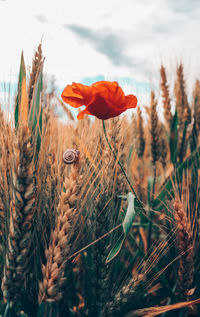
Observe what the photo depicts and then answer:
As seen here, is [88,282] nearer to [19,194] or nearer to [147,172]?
[19,194]

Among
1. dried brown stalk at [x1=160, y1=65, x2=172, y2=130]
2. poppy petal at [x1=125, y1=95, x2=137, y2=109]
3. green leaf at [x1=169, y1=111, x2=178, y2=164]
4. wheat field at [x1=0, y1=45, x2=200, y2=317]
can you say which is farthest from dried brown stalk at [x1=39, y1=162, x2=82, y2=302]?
dried brown stalk at [x1=160, y1=65, x2=172, y2=130]

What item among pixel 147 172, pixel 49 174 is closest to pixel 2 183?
pixel 49 174

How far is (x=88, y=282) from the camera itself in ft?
2.02

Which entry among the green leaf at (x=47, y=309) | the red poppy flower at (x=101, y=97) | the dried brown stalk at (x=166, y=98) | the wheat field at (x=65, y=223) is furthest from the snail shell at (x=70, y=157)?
the dried brown stalk at (x=166, y=98)

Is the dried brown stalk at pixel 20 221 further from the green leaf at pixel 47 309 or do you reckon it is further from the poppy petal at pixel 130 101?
the poppy petal at pixel 130 101

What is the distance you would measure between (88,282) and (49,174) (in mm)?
297

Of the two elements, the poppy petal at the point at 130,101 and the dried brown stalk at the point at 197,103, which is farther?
the dried brown stalk at the point at 197,103

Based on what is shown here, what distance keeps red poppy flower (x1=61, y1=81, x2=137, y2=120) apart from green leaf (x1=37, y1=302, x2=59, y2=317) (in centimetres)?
41

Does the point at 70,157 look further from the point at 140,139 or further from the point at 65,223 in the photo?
the point at 140,139

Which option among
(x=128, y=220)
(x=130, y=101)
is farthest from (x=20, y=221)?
(x=130, y=101)

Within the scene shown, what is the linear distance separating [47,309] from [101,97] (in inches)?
17.9

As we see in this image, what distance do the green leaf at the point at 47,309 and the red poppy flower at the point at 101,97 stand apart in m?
0.41

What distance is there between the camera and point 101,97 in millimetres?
532

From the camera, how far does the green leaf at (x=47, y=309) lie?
0.46 metres
